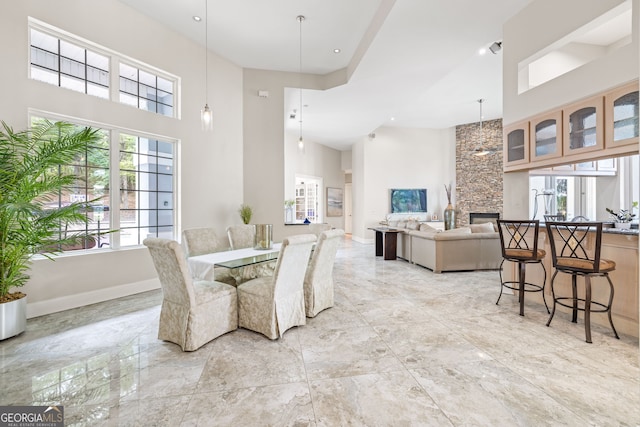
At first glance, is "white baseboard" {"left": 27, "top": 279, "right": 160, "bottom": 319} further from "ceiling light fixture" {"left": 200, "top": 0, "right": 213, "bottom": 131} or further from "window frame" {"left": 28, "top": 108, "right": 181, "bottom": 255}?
"ceiling light fixture" {"left": 200, "top": 0, "right": 213, "bottom": 131}

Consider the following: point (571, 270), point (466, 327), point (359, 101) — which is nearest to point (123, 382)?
point (466, 327)

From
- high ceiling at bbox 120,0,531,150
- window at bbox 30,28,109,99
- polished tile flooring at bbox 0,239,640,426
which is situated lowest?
polished tile flooring at bbox 0,239,640,426

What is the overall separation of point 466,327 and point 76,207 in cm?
392

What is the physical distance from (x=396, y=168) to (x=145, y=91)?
7534mm

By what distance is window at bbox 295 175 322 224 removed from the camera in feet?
35.2

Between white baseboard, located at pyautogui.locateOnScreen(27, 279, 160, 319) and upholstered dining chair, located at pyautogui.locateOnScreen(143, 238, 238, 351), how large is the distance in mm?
1718

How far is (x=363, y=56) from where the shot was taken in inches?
179

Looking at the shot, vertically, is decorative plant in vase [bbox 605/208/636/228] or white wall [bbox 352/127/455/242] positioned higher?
white wall [bbox 352/127/455/242]

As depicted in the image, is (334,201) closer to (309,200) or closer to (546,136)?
(309,200)

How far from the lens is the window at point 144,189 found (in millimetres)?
4176

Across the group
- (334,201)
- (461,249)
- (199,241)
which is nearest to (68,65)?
(199,241)

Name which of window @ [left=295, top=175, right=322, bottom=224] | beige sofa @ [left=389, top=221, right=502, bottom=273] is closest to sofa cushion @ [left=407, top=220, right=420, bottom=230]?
beige sofa @ [left=389, top=221, right=502, bottom=273]

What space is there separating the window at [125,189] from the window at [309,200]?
6.19 meters

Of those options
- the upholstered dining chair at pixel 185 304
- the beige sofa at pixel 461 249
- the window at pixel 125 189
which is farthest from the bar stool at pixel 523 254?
the window at pixel 125 189
